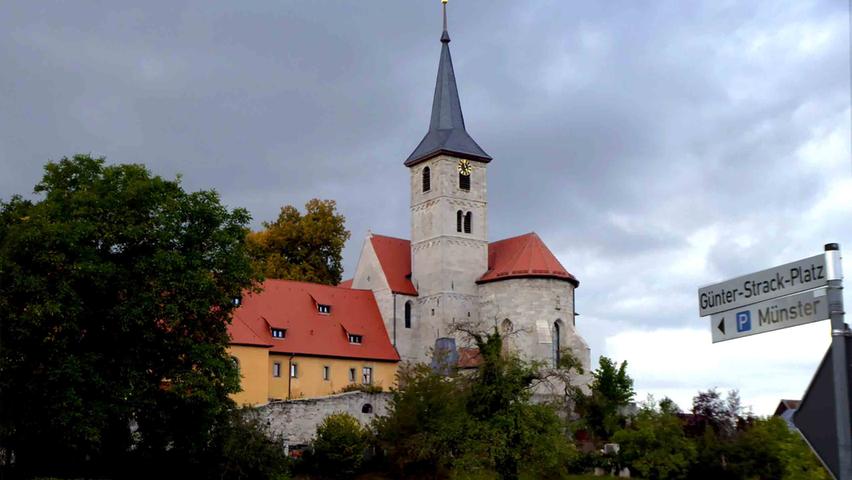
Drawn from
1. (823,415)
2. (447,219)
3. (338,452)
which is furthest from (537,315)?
(823,415)

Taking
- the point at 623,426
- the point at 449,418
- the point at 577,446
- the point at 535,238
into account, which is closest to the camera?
the point at 449,418

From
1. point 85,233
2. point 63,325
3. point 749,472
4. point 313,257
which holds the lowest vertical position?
point 749,472

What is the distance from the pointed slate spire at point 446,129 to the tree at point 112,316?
28831mm

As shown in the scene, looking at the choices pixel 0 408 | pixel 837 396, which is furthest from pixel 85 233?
pixel 837 396

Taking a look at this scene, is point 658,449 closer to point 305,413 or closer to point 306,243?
point 305,413

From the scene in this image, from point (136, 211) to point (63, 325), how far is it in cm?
520

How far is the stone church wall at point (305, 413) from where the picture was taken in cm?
5044

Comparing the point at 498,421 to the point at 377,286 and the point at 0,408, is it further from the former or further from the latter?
the point at 377,286

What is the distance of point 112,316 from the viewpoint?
35906 millimetres

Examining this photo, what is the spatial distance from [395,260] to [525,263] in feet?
29.5

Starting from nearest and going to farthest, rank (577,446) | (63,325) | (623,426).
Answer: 1. (63,325)
2. (577,446)
3. (623,426)

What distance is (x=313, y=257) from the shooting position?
69938 mm

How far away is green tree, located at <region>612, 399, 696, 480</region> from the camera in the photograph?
4603 cm

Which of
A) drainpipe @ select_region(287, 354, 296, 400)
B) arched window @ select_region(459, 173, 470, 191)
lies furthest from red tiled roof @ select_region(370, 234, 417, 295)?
drainpipe @ select_region(287, 354, 296, 400)
